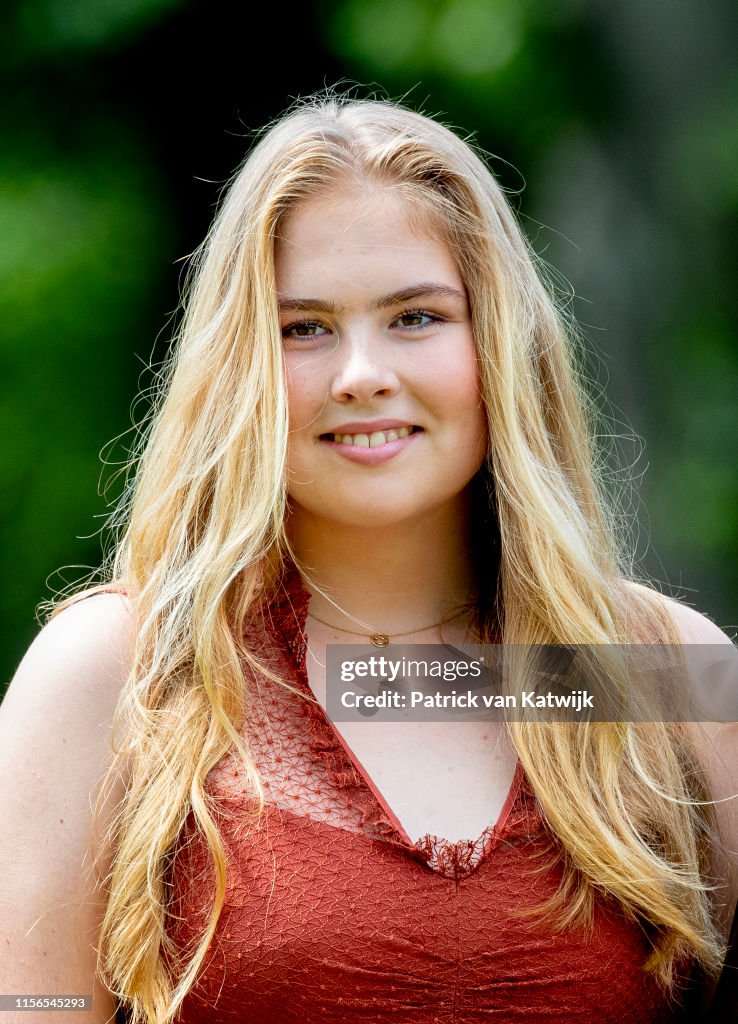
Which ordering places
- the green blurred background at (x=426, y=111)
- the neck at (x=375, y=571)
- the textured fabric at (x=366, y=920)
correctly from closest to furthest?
the textured fabric at (x=366, y=920)
the neck at (x=375, y=571)
the green blurred background at (x=426, y=111)

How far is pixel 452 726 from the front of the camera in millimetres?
1602

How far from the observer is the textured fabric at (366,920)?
1399 millimetres

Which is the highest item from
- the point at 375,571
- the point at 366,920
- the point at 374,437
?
the point at 374,437

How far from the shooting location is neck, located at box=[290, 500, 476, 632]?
5.52 ft

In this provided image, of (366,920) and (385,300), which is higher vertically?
(385,300)

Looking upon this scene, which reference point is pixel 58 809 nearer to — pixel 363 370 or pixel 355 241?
pixel 363 370

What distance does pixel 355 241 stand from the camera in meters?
1.54

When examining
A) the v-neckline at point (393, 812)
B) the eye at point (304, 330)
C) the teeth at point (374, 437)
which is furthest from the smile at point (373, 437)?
the v-neckline at point (393, 812)

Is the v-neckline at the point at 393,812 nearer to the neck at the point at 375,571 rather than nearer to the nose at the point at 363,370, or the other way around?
the neck at the point at 375,571

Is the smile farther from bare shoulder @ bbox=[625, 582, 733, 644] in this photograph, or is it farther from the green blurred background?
the green blurred background

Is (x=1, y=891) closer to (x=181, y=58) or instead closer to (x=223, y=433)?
(x=223, y=433)

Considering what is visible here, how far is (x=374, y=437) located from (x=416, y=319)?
6.6 inches

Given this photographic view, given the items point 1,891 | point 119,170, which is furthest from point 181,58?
point 1,891

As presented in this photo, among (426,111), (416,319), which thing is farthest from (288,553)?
(426,111)
